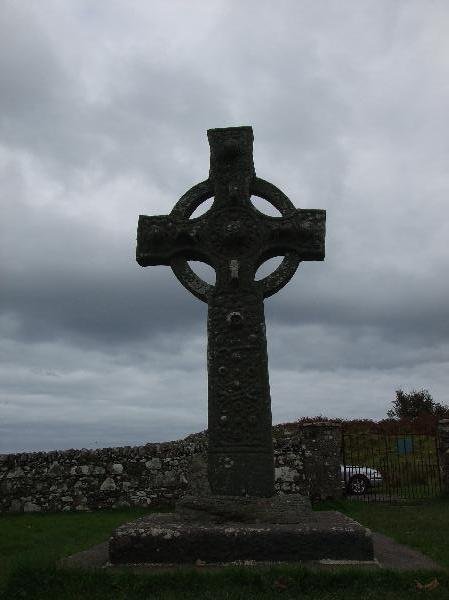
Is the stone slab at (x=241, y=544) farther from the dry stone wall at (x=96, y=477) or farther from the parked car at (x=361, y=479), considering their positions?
the parked car at (x=361, y=479)

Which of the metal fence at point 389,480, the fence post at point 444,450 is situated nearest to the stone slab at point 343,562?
the fence post at point 444,450

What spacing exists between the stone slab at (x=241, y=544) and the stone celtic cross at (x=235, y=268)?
894 millimetres

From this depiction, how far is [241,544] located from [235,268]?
264 centimetres

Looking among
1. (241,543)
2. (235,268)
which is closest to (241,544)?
(241,543)

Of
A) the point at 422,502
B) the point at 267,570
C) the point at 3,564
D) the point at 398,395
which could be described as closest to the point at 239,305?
the point at 267,570

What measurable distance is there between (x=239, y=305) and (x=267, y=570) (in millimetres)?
2531

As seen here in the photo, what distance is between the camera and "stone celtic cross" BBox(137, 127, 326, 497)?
546cm

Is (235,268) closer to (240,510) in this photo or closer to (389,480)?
(240,510)

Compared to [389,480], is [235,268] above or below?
above

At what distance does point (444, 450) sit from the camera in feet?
44.3

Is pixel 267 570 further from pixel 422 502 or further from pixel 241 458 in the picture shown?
pixel 422 502

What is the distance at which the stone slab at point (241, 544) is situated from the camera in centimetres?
441

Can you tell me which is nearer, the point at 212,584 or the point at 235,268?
the point at 212,584

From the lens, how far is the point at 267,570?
13.5 feet
